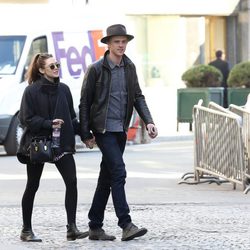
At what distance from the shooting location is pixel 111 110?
896 cm

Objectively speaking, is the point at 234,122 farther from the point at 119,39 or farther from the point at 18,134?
the point at 18,134

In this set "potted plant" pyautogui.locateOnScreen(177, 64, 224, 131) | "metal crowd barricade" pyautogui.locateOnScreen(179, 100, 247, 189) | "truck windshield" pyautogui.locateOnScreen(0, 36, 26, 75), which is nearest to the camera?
"metal crowd barricade" pyautogui.locateOnScreen(179, 100, 247, 189)

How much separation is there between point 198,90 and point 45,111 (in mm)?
15704

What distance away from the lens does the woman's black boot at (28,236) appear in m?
8.98

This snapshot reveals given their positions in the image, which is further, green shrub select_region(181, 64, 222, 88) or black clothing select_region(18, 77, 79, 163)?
green shrub select_region(181, 64, 222, 88)

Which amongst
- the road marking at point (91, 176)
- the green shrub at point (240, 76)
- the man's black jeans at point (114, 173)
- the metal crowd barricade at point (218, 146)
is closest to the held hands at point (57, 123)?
the man's black jeans at point (114, 173)

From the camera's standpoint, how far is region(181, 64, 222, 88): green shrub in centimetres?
2534

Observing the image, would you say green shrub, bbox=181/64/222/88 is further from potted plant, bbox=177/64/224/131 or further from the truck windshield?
the truck windshield

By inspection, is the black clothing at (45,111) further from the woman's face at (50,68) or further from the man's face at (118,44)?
the man's face at (118,44)

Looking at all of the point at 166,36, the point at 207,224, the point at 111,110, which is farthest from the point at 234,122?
the point at 166,36

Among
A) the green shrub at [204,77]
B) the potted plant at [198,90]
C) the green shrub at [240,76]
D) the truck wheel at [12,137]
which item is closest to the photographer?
the truck wheel at [12,137]

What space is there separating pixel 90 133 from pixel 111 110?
256mm

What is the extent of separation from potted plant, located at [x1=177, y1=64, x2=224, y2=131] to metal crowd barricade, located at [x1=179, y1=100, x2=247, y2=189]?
10.1m

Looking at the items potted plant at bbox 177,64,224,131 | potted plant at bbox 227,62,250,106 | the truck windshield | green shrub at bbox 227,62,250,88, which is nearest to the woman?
the truck windshield
